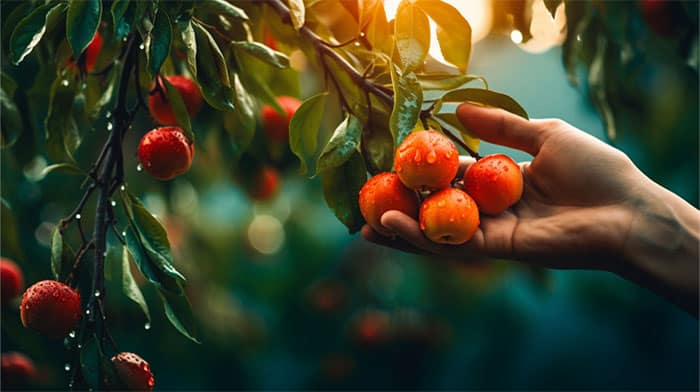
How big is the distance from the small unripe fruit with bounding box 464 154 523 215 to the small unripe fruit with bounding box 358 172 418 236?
3.2 inches

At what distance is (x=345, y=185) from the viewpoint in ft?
3.72

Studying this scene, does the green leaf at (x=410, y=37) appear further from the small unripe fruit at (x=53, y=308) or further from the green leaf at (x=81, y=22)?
the small unripe fruit at (x=53, y=308)

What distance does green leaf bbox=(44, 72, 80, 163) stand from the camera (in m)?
1.25

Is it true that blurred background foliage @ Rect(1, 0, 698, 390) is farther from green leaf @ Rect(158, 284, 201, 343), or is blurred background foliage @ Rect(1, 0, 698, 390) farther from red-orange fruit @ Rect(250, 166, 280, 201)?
green leaf @ Rect(158, 284, 201, 343)

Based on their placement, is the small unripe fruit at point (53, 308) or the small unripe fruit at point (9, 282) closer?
the small unripe fruit at point (53, 308)

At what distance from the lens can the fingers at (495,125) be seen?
114 centimetres

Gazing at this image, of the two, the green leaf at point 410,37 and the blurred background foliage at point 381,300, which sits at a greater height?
the green leaf at point 410,37

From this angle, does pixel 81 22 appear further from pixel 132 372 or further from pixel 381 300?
pixel 381 300

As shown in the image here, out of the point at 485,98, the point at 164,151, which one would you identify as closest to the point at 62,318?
the point at 164,151

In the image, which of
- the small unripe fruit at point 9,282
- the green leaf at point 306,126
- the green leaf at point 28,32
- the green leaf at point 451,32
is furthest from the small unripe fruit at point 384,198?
the small unripe fruit at point 9,282

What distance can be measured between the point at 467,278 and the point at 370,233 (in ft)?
4.77

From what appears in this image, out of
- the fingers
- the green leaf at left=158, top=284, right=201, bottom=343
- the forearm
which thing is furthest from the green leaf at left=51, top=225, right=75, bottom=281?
the forearm

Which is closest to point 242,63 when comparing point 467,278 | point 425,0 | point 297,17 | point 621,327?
point 297,17

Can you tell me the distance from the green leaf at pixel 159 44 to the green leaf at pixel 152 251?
0.76 ft
